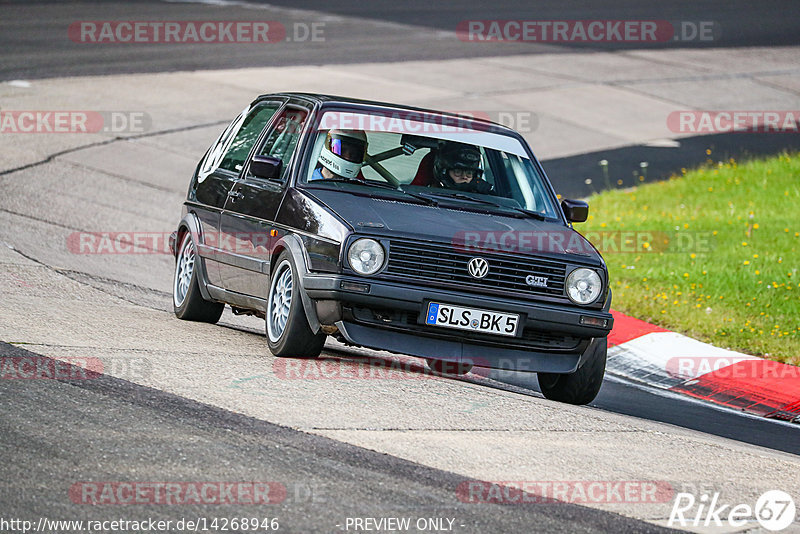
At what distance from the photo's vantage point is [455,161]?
8.32 meters

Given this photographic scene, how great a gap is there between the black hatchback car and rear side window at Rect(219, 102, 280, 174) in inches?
0.9

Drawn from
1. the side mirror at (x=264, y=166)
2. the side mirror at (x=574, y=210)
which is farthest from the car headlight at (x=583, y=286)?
the side mirror at (x=264, y=166)

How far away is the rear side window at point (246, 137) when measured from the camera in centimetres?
901

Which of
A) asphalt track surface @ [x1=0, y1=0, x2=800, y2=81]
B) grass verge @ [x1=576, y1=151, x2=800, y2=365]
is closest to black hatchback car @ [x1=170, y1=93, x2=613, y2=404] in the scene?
grass verge @ [x1=576, y1=151, x2=800, y2=365]

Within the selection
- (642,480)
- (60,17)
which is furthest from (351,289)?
(60,17)

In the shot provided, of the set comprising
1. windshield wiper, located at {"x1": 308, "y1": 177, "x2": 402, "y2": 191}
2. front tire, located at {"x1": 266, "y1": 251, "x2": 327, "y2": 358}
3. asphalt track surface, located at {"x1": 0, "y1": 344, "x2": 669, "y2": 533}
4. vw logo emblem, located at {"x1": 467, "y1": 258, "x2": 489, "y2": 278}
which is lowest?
asphalt track surface, located at {"x1": 0, "y1": 344, "x2": 669, "y2": 533}

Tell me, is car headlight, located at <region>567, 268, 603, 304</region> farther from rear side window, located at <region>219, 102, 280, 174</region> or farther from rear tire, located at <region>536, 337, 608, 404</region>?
rear side window, located at <region>219, 102, 280, 174</region>

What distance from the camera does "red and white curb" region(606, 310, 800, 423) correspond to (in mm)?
9148

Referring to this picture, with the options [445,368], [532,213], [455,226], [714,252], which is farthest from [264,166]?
[714,252]

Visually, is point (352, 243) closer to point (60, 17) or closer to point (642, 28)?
point (60, 17)

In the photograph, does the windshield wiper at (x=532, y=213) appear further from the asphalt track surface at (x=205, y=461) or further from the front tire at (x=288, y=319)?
the front tire at (x=288, y=319)

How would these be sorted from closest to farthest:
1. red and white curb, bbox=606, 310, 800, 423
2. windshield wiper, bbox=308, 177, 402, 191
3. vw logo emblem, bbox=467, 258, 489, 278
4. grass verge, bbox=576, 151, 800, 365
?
vw logo emblem, bbox=467, 258, 489, 278 < windshield wiper, bbox=308, 177, 402, 191 < red and white curb, bbox=606, 310, 800, 423 < grass verge, bbox=576, 151, 800, 365

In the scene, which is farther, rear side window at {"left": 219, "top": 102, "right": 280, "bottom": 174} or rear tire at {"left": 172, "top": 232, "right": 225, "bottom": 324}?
rear tire at {"left": 172, "top": 232, "right": 225, "bottom": 324}

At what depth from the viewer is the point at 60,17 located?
27.7m
